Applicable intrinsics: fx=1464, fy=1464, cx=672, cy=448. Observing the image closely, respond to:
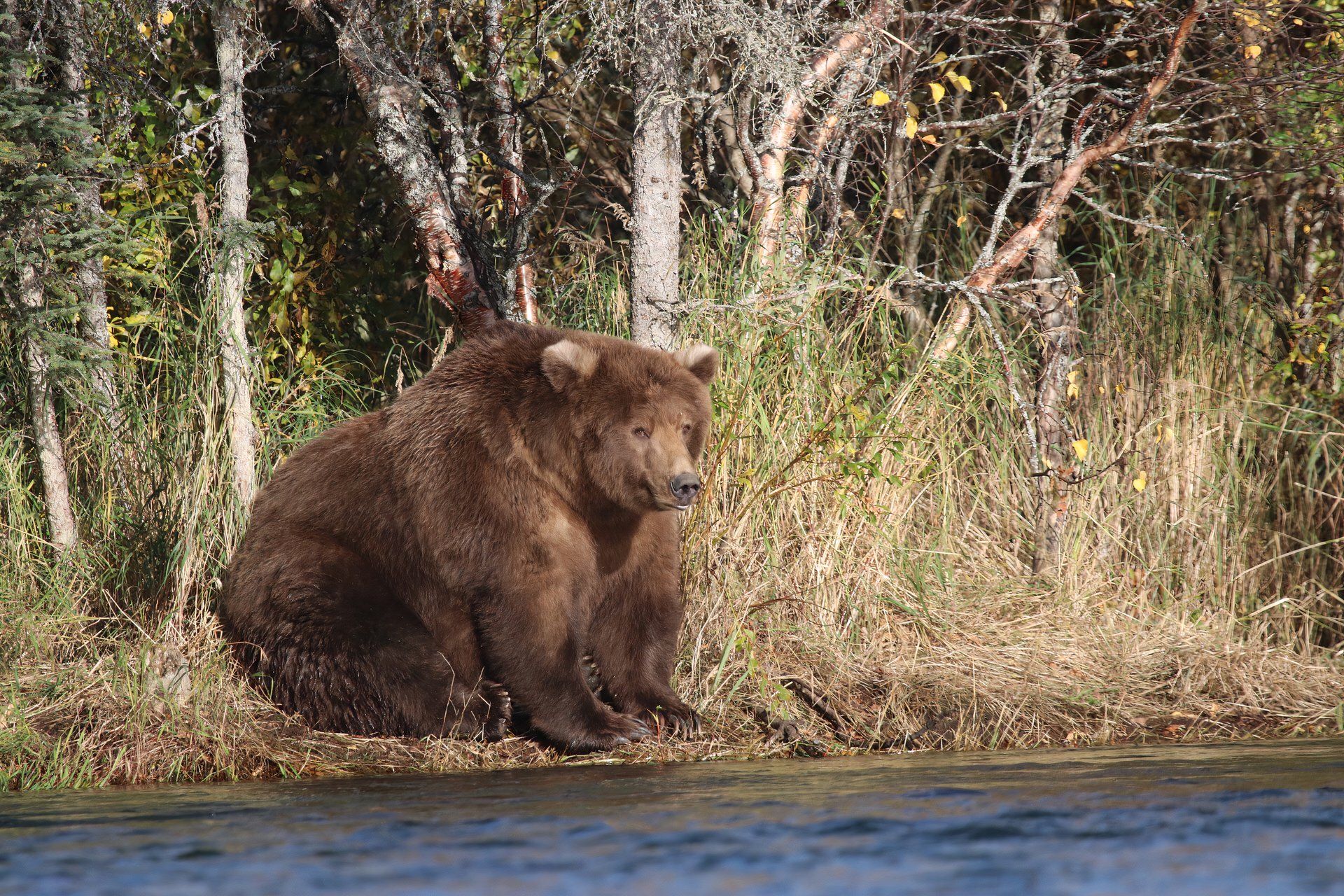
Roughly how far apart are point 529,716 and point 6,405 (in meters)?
3.45

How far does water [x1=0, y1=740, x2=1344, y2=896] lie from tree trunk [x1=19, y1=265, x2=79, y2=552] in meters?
2.01

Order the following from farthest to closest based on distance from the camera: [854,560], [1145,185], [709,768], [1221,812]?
1. [1145,185]
2. [854,560]
3. [709,768]
4. [1221,812]

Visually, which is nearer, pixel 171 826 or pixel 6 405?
pixel 171 826

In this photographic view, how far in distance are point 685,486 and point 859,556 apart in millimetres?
1382

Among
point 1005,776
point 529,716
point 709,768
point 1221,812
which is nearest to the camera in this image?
point 1221,812

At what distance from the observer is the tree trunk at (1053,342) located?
23.3ft

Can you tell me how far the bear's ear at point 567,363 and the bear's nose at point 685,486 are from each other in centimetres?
57

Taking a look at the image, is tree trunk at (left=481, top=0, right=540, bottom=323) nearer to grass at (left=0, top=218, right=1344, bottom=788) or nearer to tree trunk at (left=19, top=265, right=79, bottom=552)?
grass at (left=0, top=218, right=1344, bottom=788)

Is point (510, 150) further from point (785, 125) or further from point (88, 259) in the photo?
point (88, 259)

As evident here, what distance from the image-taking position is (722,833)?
11.8ft

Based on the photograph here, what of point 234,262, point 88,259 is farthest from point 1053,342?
point 88,259

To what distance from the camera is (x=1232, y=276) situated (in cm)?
782

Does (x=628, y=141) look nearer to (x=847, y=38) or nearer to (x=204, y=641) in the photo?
(x=847, y=38)

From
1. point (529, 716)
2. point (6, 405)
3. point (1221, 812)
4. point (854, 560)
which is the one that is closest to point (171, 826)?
point (529, 716)
